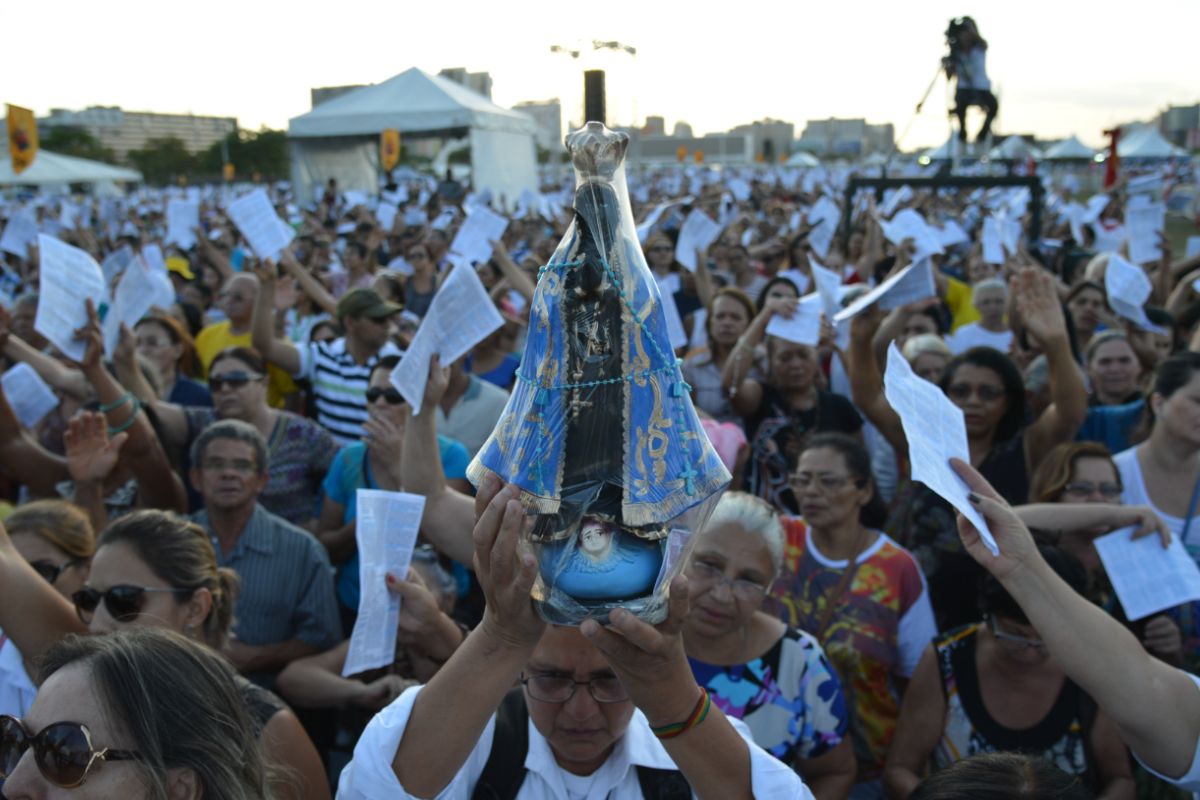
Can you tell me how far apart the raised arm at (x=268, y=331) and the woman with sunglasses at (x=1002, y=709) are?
4019 millimetres

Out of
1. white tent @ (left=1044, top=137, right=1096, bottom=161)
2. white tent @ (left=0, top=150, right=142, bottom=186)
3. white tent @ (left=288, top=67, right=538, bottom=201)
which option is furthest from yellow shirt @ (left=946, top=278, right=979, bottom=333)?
white tent @ (left=1044, top=137, right=1096, bottom=161)

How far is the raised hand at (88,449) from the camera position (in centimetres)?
335

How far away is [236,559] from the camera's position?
3.40m

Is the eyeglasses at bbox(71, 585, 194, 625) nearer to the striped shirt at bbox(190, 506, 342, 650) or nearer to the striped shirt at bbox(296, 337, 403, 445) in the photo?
the striped shirt at bbox(190, 506, 342, 650)

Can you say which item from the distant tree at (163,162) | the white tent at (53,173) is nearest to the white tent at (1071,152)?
the white tent at (53,173)

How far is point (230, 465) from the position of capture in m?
3.44

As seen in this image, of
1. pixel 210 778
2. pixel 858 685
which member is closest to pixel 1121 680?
pixel 858 685

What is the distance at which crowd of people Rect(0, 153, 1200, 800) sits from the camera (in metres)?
1.70

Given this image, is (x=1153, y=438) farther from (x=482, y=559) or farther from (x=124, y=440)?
(x=124, y=440)

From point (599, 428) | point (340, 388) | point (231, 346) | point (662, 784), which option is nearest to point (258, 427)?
point (340, 388)

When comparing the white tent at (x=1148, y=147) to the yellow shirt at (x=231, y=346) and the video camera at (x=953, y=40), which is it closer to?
the video camera at (x=953, y=40)

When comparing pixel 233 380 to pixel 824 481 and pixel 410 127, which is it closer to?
pixel 824 481

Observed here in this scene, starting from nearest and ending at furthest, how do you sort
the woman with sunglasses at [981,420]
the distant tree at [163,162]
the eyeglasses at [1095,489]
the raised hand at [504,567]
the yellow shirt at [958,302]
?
the raised hand at [504,567] → the eyeglasses at [1095,489] → the woman with sunglasses at [981,420] → the yellow shirt at [958,302] → the distant tree at [163,162]

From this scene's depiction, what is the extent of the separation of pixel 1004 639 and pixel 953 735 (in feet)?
1.02
